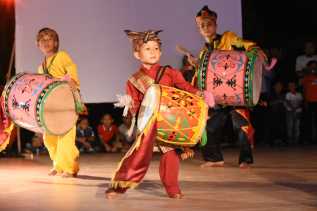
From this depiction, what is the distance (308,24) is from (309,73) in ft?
3.45

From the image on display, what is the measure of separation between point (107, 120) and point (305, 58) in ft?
7.86

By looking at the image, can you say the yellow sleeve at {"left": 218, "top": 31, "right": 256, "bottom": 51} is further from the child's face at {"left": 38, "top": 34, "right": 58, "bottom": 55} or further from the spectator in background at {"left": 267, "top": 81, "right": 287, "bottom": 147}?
the spectator in background at {"left": 267, "top": 81, "right": 287, "bottom": 147}

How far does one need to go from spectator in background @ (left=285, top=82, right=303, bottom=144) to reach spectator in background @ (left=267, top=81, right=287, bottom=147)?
9 cm

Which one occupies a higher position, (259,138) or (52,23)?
(52,23)

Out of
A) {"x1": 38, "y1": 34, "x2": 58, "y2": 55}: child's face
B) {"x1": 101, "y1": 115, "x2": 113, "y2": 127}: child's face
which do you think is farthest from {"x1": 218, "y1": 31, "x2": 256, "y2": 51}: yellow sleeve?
{"x1": 101, "y1": 115, "x2": 113, "y2": 127}: child's face

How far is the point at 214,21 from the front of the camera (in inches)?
256

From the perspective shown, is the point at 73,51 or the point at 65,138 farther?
the point at 73,51

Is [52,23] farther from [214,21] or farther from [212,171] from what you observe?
[212,171]

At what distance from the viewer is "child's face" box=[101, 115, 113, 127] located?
8.48m

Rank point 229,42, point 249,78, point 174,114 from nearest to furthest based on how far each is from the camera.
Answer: point 174,114 → point 249,78 → point 229,42

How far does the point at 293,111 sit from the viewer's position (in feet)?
28.6

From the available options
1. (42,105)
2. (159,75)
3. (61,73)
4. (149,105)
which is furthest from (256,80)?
(149,105)

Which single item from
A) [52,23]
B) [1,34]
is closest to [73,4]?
[52,23]

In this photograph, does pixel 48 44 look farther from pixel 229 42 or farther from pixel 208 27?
pixel 229 42
